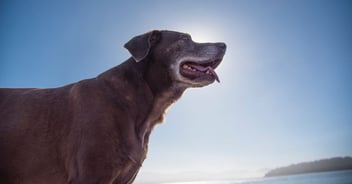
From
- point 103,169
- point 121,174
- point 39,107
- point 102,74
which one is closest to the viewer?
point 103,169

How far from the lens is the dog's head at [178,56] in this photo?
5262 mm

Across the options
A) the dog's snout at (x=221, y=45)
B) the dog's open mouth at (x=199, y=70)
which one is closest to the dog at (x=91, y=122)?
the dog's open mouth at (x=199, y=70)

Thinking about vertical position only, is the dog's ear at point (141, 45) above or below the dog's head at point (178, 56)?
above

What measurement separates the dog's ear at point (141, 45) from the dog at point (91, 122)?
0.02 m

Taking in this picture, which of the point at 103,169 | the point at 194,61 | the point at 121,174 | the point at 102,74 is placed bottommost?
the point at 121,174

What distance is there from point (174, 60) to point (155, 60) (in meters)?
0.38

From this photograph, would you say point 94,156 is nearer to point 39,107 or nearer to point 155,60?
point 39,107

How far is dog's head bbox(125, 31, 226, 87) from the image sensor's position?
17.3 feet

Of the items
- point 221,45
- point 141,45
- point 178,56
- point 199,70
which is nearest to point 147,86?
point 141,45

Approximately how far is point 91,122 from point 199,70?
2558mm

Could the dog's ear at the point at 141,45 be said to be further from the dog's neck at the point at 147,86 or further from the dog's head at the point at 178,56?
the dog's neck at the point at 147,86

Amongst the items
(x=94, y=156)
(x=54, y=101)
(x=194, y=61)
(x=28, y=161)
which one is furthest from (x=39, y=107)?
(x=194, y=61)

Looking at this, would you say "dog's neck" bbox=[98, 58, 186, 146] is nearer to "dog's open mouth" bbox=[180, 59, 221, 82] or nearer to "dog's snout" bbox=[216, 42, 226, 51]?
"dog's open mouth" bbox=[180, 59, 221, 82]

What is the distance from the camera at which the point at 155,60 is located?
537cm
